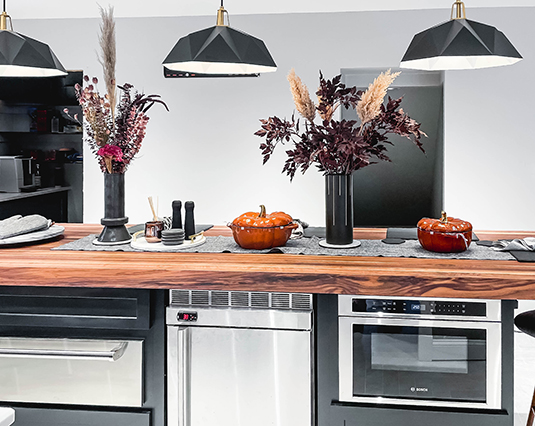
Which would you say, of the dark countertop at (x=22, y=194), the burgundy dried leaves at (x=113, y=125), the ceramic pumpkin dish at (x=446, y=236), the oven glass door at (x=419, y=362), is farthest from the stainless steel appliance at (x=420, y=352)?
the dark countertop at (x=22, y=194)

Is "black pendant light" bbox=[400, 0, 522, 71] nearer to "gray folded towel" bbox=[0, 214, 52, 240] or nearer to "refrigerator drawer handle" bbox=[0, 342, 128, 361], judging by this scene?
"refrigerator drawer handle" bbox=[0, 342, 128, 361]

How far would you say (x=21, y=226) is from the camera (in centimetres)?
231

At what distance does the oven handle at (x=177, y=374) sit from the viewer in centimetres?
190

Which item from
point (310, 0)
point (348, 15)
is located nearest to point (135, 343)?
point (310, 0)

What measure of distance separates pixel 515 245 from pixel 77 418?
1.90 m

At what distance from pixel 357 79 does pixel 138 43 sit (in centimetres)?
203

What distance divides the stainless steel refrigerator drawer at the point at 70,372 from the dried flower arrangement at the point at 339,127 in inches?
37.9

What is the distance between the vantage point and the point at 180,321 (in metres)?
1.91

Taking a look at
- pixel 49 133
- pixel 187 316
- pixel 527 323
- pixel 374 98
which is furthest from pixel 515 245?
pixel 49 133

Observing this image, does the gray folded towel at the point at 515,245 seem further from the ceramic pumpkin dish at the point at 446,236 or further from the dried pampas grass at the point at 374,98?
the dried pampas grass at the point at 374,98

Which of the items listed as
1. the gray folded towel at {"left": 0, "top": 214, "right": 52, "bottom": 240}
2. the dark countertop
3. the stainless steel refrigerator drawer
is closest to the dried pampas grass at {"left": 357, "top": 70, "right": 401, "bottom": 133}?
the stainless steel refrigerator drawer

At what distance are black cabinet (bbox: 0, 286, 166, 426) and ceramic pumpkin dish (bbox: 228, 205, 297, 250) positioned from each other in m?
0.40

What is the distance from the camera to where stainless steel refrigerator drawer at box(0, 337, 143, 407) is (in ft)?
6.34

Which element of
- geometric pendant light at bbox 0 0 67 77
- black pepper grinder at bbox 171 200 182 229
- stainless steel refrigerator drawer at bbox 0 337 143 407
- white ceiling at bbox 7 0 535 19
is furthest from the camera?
white ceiling at bbox 7 0 535 19
